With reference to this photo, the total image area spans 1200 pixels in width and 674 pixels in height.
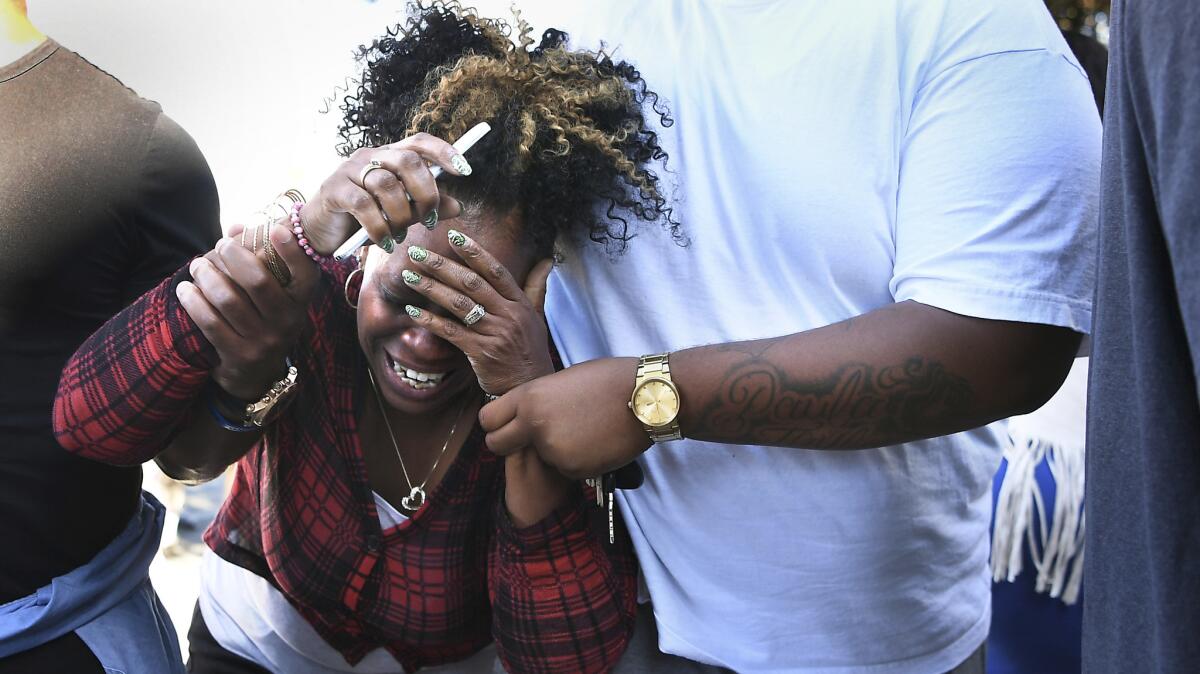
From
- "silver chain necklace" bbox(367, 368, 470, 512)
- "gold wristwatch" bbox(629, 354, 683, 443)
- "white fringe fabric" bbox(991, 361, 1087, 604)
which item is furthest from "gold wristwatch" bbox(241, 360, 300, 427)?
"white fringe fabric" bbox(991, 361, 1087, 604)

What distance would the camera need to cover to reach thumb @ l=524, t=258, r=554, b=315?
5.63 ft

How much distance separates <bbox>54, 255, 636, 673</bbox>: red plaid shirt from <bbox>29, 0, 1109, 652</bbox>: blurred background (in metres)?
0.35

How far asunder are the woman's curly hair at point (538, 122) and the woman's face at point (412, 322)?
0.05m

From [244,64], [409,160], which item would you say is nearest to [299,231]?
[409,160]

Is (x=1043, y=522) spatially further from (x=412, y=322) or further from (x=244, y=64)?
(x=244, y=64)

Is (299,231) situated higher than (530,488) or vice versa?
(299,231)

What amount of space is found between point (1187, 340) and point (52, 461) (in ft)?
5.12

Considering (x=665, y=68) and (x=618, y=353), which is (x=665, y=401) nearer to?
(x=618, y=353)

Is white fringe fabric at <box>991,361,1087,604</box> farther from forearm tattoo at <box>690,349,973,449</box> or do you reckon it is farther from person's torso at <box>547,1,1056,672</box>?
forearm tattoo at <box>690,349,973,449</box>

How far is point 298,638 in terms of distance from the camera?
189 cm

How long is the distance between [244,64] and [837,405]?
127 cm

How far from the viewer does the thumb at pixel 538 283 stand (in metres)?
1.72

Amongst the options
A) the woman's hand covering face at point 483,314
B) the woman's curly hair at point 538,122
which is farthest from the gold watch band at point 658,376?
the woman's curly hair at point 538,122

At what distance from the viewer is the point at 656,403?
56.7 inches
